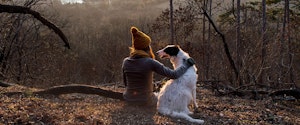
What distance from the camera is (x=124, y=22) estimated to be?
124 ft

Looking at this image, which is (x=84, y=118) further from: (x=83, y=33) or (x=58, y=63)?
(x=83, y=33)

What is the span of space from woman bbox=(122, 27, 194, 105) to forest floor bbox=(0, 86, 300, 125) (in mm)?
209

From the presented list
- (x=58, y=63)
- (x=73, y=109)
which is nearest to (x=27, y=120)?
(x=73, y=109)

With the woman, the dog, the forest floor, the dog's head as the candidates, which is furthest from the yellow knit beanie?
the forest floor

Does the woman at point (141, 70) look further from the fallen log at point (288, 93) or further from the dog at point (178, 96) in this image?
the fallen log at point (288, 93)

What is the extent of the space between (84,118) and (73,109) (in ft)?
2.42

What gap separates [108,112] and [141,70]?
1.01 meters

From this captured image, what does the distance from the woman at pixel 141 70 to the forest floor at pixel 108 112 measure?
209 millimetres

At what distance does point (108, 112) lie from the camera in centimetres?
609

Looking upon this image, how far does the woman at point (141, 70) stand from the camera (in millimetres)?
6527

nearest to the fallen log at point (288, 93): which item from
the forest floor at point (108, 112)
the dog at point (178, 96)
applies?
the forest floor at point (108, 112)

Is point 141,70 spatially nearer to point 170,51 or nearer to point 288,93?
point 170,51

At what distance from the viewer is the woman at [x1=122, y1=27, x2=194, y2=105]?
653cm

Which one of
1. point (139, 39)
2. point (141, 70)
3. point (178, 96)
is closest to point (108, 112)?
point (141, 70)
